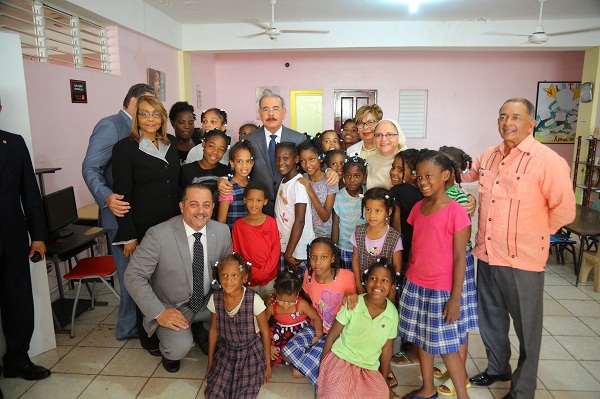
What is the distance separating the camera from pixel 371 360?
2512 millimetres

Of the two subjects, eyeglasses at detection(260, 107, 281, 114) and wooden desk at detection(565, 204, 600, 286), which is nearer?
eyeglasses at detection(260, 107, 281, 114)

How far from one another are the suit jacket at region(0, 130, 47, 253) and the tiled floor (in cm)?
85

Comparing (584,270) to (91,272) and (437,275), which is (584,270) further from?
(91,272)

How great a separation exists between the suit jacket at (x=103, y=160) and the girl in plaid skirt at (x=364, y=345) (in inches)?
73.6

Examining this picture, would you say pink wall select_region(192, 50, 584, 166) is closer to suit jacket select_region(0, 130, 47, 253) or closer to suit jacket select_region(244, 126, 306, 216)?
suit jacket select_region(244, 126, 306, 216)

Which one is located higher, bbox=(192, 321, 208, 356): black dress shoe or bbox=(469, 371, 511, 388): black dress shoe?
bbox=(192, 321, 208, 356): black dress shoe

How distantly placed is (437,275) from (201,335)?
5.73 ft

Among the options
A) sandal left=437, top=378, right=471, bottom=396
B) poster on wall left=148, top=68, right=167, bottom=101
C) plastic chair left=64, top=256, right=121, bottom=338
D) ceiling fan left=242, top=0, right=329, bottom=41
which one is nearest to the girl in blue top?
plastic chair left=64, top=256, right=121, bottom=338

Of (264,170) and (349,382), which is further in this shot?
(264,170)

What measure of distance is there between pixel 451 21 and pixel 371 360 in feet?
23.2

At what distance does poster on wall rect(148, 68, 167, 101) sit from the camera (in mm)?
6793

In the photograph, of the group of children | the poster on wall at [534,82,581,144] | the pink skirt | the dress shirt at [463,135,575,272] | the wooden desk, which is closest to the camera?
the dress shirt at [463,135,575,272]

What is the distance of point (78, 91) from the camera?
4.84 metres

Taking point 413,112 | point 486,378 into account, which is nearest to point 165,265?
point 486,378
